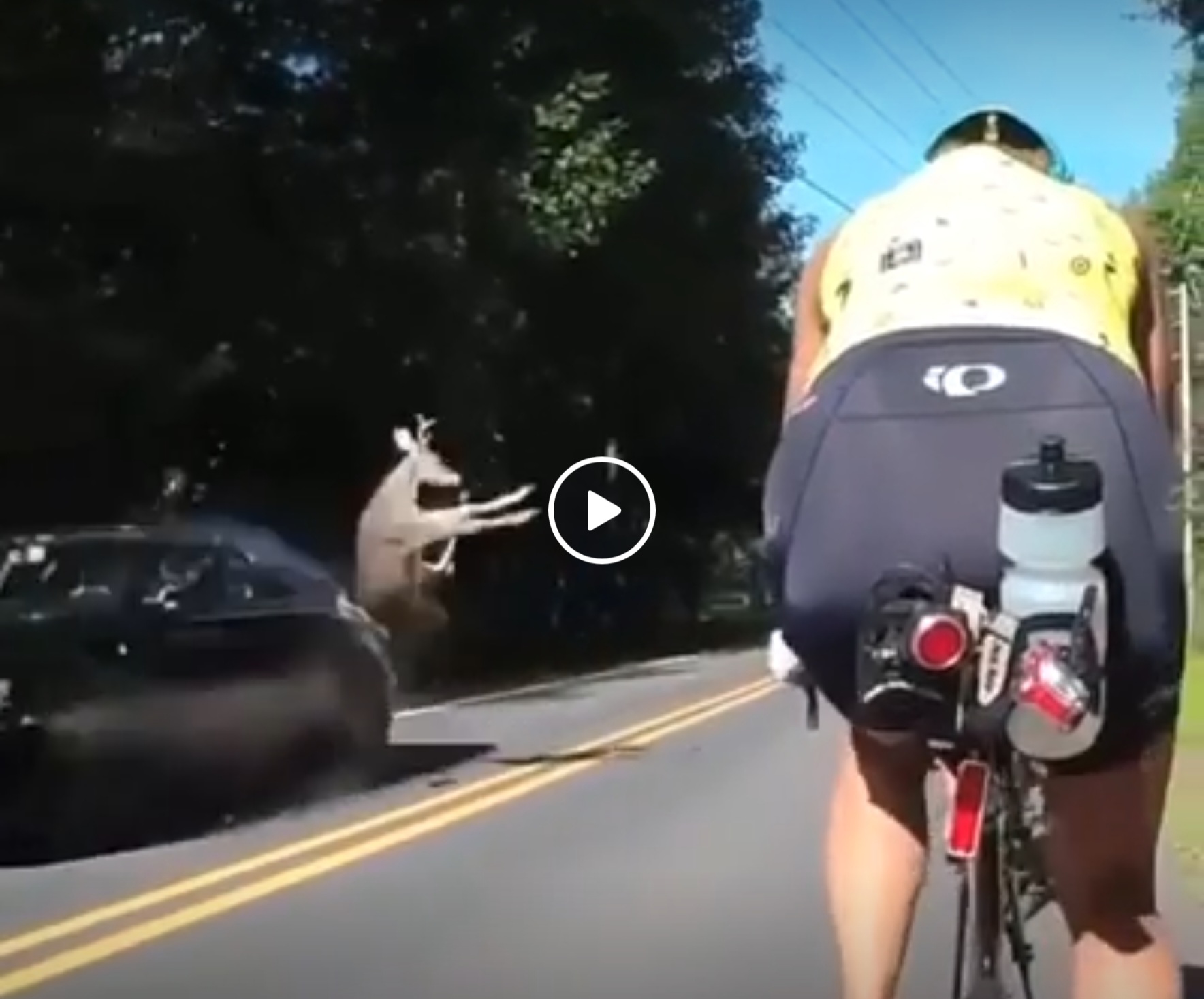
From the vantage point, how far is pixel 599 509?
763 centimetres

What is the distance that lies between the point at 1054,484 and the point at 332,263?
41.5ft

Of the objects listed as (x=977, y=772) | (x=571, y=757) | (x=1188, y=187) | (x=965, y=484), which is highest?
(x=1188, y=187)

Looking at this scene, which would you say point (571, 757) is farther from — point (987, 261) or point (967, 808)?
point (987, 261)

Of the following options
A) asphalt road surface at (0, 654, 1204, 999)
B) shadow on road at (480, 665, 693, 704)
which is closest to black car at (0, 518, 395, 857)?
asphalt road surface at (0, 654, 1204, 999)

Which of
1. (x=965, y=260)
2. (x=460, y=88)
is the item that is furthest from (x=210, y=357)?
(x=965, y=260)

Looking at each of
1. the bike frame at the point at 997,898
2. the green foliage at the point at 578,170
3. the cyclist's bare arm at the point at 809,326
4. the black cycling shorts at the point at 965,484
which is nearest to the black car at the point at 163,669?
the green foliage at the point at 578,170

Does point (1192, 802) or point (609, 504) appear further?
point (1192, 802)

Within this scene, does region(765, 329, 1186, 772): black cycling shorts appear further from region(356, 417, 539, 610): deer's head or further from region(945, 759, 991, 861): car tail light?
region(356, 417, 539, 610): deer's head

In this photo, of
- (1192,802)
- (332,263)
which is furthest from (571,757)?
(1192,802)

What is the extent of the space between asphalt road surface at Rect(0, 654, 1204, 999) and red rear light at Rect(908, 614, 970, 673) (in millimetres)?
867

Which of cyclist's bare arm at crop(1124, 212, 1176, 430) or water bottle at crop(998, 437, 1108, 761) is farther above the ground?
cyclist's bare arm at crop(1124, 212, 1176, 430)

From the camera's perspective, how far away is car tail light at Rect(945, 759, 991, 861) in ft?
8.76

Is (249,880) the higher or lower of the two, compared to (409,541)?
lower

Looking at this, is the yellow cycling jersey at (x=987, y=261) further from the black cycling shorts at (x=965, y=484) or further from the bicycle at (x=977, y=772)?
the bicycle at (x=977, y=772)
